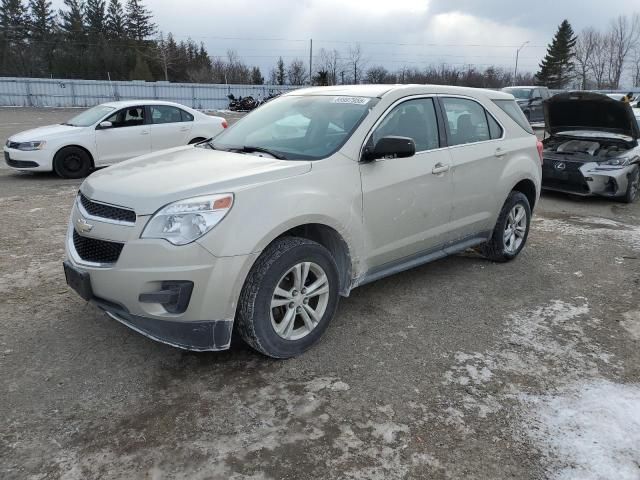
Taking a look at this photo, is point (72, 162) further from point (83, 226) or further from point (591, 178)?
point (591, 178)

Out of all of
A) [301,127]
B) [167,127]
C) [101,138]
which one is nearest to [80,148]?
[101,138]

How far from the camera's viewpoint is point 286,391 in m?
3.10

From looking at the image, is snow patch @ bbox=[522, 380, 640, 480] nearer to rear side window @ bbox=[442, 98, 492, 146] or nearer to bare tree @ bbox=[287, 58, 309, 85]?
rear side window @ bbox=[442, 98, 492, 146]

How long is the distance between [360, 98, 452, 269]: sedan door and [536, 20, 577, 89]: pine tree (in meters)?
81.4

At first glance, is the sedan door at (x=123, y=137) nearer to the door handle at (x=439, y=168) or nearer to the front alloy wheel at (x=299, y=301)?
the door handle at (x=439, y=168)

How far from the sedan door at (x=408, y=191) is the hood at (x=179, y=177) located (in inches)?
25.6

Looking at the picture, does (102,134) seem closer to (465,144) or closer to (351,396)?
(465,144)

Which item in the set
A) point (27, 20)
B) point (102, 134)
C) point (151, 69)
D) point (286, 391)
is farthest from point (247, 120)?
point (27, 20)

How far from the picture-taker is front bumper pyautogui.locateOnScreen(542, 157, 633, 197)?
8430 mm

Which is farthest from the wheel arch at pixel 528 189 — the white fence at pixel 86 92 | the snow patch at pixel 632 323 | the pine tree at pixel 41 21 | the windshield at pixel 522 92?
the pine tree at pixel 41 21

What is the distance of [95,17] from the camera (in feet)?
223

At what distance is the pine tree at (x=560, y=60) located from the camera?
76.8 meters

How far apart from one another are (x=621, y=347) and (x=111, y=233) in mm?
3537

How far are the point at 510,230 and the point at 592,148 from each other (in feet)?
15.1
